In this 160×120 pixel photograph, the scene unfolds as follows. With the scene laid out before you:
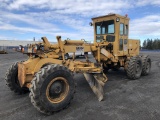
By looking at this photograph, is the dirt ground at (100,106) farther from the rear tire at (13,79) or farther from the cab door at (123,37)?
the cab door at (123,37)

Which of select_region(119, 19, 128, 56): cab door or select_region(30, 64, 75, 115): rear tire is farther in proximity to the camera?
select_region(119, 19, 128, 56): cab door

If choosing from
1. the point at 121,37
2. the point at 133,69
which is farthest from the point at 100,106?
the point at 121,37

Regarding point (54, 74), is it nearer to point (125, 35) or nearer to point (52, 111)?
point (52, 111)

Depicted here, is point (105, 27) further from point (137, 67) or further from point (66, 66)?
point (66, 66)

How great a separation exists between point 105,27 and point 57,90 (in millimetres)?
4878

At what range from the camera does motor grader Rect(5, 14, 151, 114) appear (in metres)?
4.55

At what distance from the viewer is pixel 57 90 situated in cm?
485

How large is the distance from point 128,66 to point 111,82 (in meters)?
1.15

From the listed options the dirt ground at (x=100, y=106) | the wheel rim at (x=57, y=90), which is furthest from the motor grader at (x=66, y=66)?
the dirt ground at (x=100, y=106)

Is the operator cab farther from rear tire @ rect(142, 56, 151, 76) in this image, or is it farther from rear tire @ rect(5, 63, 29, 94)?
rear tire @ rect(5, 63, 29, 94)

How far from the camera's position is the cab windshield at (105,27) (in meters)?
8.42

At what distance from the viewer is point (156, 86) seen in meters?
7.43

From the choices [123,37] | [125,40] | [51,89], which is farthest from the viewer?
[125,40]

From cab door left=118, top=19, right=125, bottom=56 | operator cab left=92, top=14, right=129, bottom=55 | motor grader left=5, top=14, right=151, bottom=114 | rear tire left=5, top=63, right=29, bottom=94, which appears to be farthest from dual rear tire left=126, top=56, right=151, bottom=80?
rear tire left=5, top=63, right=29, bottom=94
